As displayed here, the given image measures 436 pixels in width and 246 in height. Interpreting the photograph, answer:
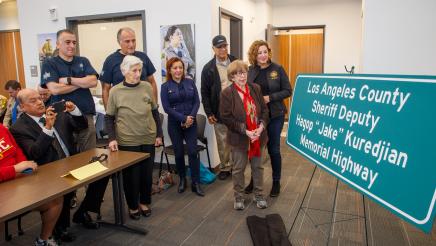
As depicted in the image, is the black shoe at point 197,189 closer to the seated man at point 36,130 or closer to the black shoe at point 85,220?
the black shoe at point 85,220

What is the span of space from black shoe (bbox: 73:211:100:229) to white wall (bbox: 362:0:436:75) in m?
3.38

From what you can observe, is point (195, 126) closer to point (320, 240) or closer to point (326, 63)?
point (320, 240)

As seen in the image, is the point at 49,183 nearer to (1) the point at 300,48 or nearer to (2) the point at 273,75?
(2) the point at 273,75

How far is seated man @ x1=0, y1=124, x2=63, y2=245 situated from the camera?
6.12ft

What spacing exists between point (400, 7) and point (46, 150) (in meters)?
3.80

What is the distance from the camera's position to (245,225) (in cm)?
271

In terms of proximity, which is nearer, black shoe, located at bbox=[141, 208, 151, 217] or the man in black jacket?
black shoe, located at bbox=[141, 208, 151, 217]

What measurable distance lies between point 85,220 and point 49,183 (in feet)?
3.47

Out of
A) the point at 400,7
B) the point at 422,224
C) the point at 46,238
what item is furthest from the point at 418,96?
the point at 400,7

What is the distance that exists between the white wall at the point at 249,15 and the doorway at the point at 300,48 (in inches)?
22.1

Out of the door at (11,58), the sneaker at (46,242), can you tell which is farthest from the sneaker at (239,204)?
the door at (11,58)

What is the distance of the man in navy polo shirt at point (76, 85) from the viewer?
2715mm

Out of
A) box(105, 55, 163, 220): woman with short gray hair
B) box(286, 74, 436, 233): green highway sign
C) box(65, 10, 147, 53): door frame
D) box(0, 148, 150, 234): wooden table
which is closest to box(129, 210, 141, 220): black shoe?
box(105, 55, 163, 220): woman with short gray hair

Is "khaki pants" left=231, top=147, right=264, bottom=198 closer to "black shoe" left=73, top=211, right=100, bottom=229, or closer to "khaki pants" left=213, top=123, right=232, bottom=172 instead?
"khaki pants" left=213, top=123, right=232, bottom=172
